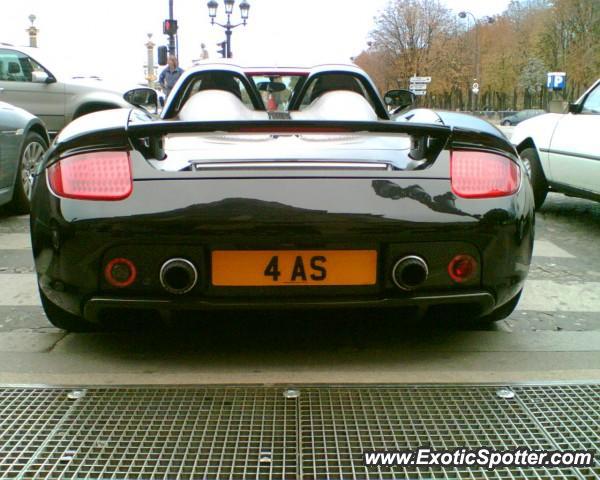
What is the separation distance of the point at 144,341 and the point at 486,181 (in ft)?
4.94

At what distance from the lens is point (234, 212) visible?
2473 mm

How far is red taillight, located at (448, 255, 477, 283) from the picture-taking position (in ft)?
8.53

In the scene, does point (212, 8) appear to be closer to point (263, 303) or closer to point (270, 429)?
point (263, 303)

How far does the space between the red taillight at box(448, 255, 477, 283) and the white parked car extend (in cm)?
335

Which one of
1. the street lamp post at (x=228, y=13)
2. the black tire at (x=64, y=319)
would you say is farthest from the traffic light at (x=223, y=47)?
the black tire at (x=64, y=319)

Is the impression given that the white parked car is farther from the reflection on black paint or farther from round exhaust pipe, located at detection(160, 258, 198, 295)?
round exhaust pipe, located at detection(160, 258, 198, 295)

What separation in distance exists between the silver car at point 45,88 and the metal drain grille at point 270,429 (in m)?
9.89

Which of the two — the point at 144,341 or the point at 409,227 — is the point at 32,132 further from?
the point at 409,227

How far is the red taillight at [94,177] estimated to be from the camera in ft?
8.34

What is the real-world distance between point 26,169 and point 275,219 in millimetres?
4417

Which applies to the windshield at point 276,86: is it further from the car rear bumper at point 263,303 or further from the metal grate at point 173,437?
the metal grate at point 173,437

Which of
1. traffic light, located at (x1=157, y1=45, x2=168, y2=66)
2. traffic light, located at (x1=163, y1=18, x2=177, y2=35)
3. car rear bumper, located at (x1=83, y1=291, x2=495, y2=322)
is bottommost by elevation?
car rear bumper, located at (x1=83, y1=291, x2=495, y2=322)

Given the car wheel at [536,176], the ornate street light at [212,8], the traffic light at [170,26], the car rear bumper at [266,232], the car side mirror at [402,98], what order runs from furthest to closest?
the ornate street light at [212,8], the traffic light at [170,26], the car wheel at [536,176], the car side mirror at [402,98], the car rear bumper at [266,232]

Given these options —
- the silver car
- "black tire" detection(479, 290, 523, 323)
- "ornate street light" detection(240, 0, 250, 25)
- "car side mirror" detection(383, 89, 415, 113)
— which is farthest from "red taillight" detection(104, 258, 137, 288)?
"ornate street light" detection(240, 0, 250, 25)
